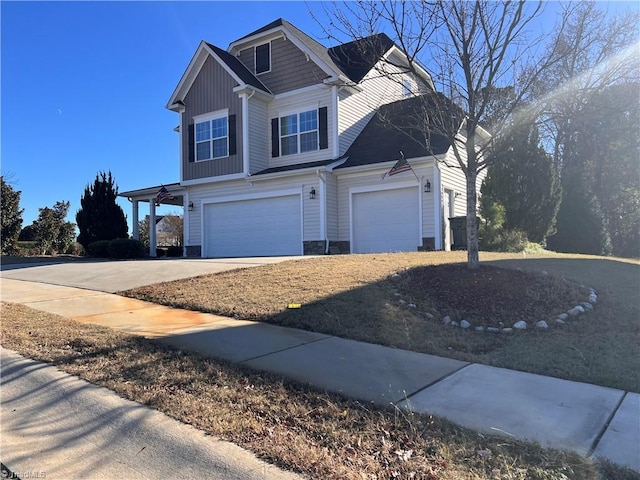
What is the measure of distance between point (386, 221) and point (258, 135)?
6.80m

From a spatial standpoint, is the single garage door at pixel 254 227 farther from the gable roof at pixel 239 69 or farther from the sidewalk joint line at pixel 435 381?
the sidewalk joint line at pixel 435 381

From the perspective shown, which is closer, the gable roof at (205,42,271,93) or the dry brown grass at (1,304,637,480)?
the dry brown grass at (1,304,637,480)

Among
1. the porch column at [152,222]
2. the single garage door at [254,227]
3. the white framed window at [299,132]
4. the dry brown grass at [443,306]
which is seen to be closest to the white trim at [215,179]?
the single garage door at [254,227]

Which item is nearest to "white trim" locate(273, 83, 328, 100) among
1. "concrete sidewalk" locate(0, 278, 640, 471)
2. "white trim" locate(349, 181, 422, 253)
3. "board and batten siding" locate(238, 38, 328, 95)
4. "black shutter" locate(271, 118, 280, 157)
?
"board and batten siding" locate(238, 38, 328, 95)

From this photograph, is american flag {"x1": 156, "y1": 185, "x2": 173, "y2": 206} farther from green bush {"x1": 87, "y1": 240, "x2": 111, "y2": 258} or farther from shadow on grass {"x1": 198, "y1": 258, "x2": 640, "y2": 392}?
shadow on grass {"x1": 198, "y1": 258, "x2": 640, "y2": 392}

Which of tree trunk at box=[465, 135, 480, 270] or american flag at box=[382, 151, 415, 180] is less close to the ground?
american flag at box=[382, 151, 415, 180]

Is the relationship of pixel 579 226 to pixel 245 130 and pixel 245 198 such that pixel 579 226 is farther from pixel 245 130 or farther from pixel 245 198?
pixel 245 130

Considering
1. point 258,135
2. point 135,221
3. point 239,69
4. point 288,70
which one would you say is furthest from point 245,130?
point 135,221

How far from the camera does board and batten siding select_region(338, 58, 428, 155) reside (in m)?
17.7

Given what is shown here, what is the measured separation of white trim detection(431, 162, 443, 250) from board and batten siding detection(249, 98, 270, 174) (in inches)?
297

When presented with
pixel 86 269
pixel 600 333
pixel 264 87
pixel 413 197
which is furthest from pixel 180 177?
pixel 600 333

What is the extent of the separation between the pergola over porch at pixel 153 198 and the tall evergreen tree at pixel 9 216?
21.4ft

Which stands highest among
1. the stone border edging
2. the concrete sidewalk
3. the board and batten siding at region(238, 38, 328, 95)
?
the board and batten siding at region(238, 38, 328, 95)

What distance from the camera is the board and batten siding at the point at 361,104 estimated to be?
58.2 feet
